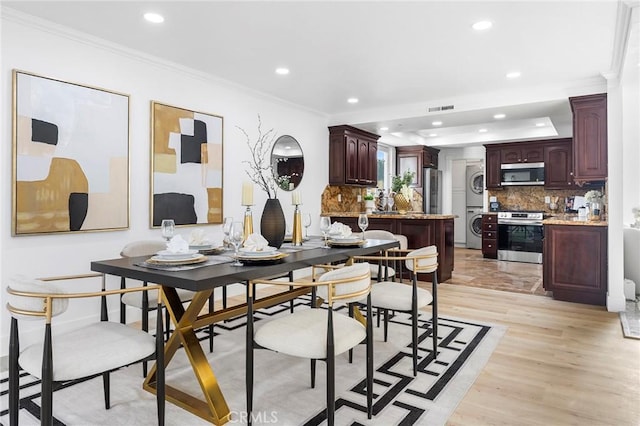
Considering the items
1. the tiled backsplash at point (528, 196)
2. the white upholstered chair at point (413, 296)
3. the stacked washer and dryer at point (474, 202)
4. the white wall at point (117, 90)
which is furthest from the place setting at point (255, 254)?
the stacked washer and dryer at point (474, 202)

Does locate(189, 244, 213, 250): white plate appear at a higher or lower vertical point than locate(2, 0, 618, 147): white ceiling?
lower

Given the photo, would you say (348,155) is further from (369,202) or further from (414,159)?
(414,159)

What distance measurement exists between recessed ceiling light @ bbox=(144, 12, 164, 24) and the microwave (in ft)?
23.6

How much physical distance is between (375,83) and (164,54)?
2.32 meters

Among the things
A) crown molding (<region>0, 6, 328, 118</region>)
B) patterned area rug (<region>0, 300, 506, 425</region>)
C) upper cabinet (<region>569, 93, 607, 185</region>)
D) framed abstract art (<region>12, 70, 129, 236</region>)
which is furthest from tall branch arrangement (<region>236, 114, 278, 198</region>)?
upper cabinet (<region>569, 93, 607, 185</region>)

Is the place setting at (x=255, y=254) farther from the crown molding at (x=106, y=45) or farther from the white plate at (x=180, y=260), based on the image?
the crown molding at (x=106, y=45)

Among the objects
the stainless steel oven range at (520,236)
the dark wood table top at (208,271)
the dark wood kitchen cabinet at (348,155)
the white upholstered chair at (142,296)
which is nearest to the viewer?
the dark wood table top at (208,271)

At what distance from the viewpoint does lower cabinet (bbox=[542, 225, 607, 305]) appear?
4355 mm

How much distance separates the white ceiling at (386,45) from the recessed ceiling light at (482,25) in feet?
0.17

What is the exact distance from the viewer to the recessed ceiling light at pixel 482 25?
3.07 meters

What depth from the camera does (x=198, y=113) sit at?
432 centimetres

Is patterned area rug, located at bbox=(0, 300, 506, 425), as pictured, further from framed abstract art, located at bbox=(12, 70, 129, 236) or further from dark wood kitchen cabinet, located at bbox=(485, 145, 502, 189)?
dark wood kitchen cabinet, located at bbox=(485, 145, 502, 189)

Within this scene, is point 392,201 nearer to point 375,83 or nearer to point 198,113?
point 375,83

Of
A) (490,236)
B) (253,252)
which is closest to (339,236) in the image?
(253,252)
